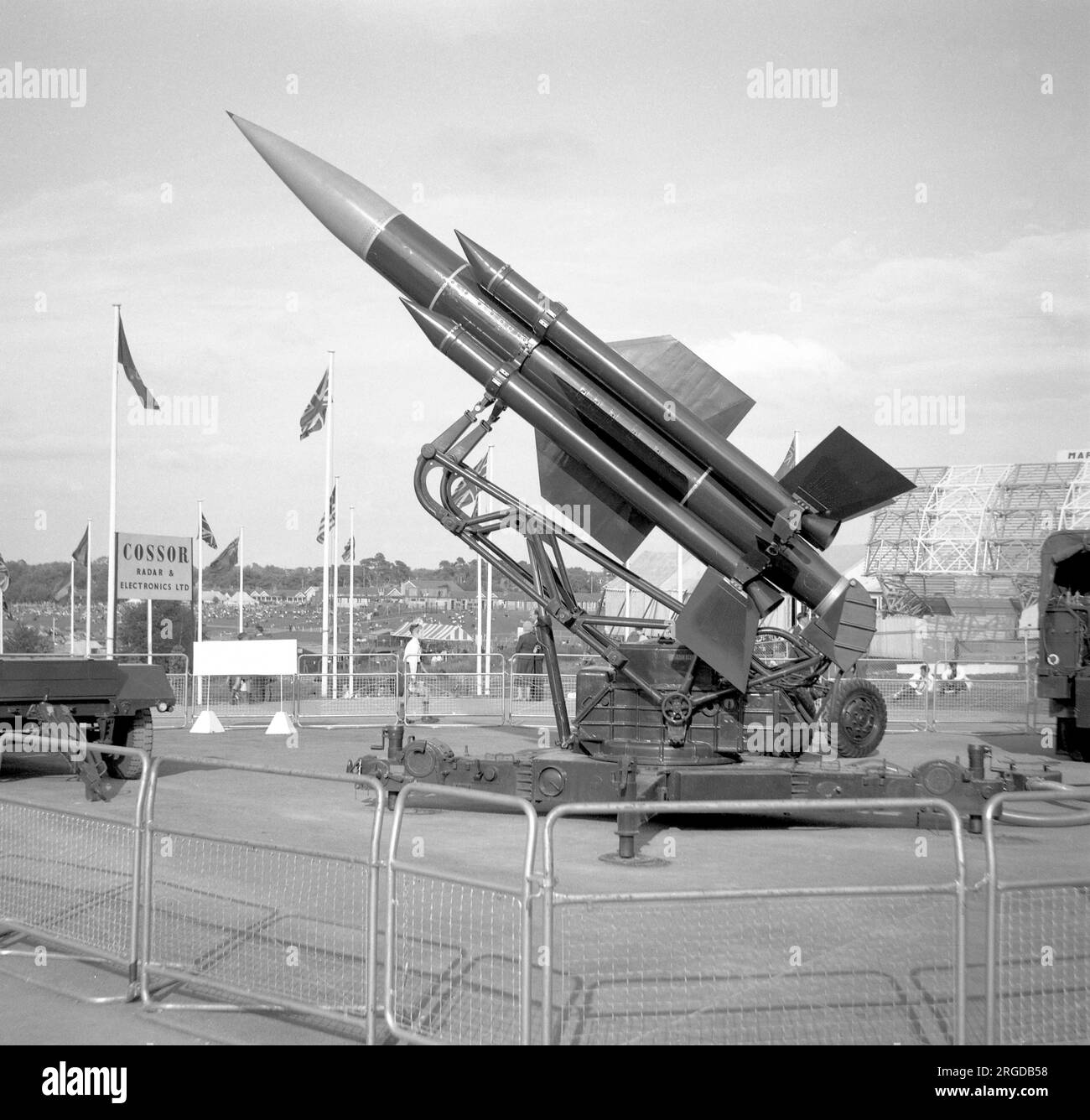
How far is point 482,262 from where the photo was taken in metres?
10.0

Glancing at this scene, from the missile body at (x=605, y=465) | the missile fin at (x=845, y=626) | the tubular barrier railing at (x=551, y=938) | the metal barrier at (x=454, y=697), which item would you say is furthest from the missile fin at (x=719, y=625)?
the metal barrier at (x=454, y=697)

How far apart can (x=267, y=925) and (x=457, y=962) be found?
1159 millimetres

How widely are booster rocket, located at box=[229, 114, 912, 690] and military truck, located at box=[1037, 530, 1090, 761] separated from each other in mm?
6593

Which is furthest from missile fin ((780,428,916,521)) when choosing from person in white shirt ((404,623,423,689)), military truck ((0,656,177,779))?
person in white shirt ((404,623,423,689))

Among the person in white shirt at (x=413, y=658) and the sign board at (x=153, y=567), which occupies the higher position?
the sign board at (x=153, y=567)

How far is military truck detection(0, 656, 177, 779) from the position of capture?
11.0 metres

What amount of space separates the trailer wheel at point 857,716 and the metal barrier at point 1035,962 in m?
4.93

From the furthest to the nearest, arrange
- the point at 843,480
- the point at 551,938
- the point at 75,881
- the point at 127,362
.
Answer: the point at 127,362, the point at 843,480, the point at 75,881, the point at 551,938

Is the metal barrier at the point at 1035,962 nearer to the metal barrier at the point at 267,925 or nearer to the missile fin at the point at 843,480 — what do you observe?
the metal barrier at the point at 267,925

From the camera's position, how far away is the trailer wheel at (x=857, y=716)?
1194 cm

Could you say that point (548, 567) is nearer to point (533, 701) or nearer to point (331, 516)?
point (533, 701)

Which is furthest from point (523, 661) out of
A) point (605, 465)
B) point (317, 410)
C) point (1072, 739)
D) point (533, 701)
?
point (605, 465)
